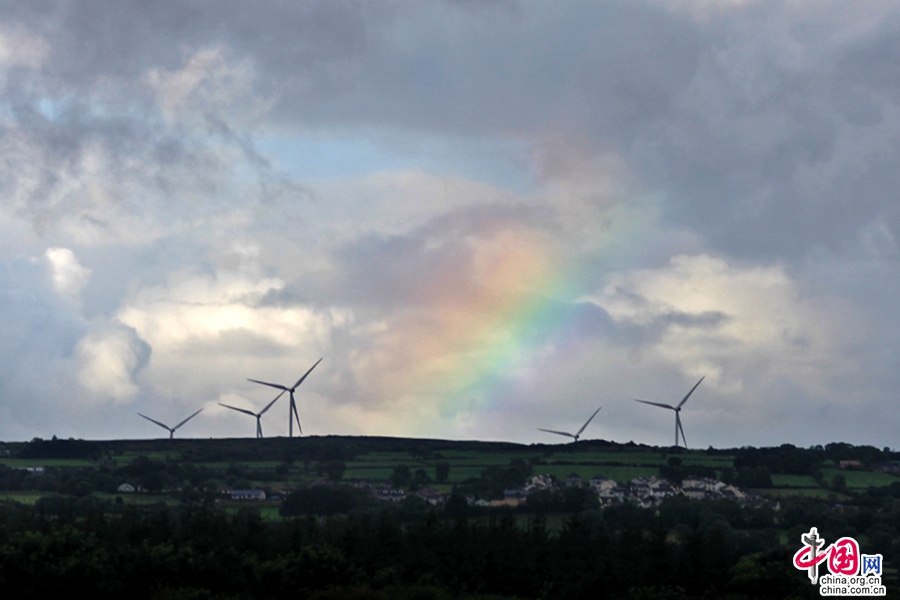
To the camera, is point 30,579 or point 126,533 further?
point 126,533

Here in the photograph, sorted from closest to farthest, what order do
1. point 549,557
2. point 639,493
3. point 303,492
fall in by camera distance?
point 549,557
point 303,492
point 639,493

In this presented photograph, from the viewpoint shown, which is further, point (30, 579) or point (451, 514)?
point (451, 514)

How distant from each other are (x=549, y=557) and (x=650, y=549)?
770cm

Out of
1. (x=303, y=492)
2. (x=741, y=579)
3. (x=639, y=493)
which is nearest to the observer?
(x=741, y=579)

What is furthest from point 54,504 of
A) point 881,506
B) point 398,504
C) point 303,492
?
point 881,506

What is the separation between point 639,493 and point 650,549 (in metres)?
121

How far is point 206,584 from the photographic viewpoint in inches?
2413

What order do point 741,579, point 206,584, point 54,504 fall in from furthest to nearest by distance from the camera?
point 54,504, point 741,579, point 206,584

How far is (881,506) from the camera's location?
586ft

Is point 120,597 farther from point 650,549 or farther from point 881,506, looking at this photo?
point 881,506

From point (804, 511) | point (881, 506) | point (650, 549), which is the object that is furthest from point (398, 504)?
point (650, 549)

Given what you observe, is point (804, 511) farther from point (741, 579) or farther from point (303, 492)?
point (741, 579)

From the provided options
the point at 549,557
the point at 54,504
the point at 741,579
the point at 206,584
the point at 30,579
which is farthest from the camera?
the point at 54,504

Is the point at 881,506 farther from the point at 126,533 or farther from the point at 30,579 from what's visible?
the point at 30,579
